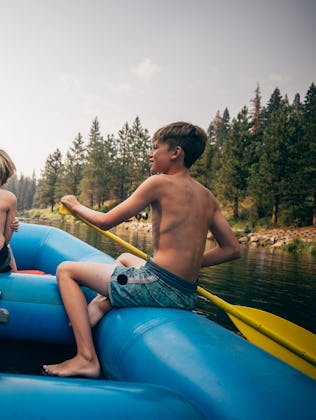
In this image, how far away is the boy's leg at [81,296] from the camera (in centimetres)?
157

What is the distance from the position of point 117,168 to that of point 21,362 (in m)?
41.8

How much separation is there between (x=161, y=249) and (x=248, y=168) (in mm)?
27319

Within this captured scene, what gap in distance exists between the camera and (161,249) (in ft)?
5.58

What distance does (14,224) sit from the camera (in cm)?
239

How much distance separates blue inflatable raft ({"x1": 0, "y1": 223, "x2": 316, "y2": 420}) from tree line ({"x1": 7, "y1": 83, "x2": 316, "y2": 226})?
22767mm

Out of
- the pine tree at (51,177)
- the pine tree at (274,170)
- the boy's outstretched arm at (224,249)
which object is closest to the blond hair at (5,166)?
the boy's outstretched arm at (224,249)

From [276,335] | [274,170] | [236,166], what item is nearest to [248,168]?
[236,166]

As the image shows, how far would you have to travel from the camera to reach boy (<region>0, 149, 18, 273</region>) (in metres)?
2.15

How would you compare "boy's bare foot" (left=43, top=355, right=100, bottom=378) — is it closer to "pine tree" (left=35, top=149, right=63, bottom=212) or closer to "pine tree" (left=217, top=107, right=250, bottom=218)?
"pine tree" (left=217, top=107, right=250, bottom=218)

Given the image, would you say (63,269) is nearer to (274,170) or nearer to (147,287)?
(147,287)

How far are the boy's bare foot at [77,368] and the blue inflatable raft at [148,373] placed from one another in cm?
9

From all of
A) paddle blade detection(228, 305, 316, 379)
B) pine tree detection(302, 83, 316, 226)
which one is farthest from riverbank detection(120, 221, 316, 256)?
paddle blade detection(228, 305, 316, 379)

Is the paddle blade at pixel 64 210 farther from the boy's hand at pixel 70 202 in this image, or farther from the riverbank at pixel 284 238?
the riverbank at pixel 284 238

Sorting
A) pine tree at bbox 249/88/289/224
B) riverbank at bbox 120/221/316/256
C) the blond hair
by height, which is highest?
pine tree at bbox 249/88/289/224
